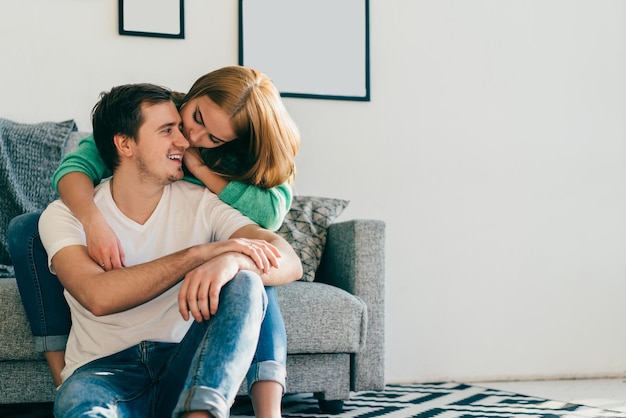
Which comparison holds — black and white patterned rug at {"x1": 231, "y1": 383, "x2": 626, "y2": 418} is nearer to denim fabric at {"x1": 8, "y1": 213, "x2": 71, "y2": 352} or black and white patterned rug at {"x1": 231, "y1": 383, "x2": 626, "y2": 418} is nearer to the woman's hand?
denim fabric at {"x1": 8, "y1": 213, "x2": 71, "y2": 352}

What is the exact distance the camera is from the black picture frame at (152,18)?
2891 mm

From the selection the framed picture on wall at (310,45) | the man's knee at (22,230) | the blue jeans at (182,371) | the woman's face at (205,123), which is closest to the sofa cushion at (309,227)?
the framed picture on wall at (310,45)

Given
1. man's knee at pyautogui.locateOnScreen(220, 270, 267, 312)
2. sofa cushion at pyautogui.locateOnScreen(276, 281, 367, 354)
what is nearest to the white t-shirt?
man's knee at pyautogui.locateOnScreen(220, 270, 267, 312)

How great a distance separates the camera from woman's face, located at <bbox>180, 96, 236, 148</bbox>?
71.7 inches

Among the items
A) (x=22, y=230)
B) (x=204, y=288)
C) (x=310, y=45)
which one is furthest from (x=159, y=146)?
(x=310, y=45)

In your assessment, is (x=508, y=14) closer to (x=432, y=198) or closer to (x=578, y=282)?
(x=432, y=198)

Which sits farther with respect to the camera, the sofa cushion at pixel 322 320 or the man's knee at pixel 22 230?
the sofa cushion at pixel 322 320

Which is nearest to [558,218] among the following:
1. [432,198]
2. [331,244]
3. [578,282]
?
[578,282]

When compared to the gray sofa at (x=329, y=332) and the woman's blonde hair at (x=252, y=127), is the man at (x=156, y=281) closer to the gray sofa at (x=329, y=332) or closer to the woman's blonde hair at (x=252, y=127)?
the woman's blonde hair at (x=252, y=127)

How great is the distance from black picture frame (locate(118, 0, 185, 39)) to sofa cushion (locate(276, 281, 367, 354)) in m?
1.26

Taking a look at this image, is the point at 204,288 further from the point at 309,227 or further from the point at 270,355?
the point at 309,227

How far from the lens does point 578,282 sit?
3322 millimetres

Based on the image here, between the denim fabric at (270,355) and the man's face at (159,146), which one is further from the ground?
the man's face at (159,146)

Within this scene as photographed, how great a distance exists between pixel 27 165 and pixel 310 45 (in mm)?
1249
